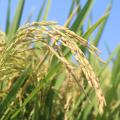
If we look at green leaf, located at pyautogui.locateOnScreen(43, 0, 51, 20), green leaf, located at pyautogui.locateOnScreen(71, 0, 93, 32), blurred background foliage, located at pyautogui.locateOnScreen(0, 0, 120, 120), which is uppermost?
green leaf, located at pyautogui.locateOnScreen(71, 0, 93, 32)

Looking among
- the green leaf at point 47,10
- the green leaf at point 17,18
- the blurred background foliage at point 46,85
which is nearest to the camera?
the blurred background foliage at point 46,85

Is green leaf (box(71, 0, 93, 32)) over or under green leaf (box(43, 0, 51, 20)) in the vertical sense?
over

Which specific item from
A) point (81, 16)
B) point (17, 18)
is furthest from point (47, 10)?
point (81, 16)

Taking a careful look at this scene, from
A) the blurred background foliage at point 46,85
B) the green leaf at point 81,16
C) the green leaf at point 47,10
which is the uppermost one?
the green leaf at point 81,16

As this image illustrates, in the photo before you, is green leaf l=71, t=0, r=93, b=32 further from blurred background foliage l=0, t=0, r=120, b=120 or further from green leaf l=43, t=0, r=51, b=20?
green leaf l=43, t=0, r=51, b=20

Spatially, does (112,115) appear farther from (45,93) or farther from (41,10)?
(41,10)

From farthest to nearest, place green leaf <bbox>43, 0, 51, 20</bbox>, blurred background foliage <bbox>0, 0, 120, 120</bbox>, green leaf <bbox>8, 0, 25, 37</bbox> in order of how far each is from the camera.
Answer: green leaf <bbox>43, 0, 51, 20</bbox>, green leaf <bbox>8, 0, 25, 37</bbox>, blurred background foliage <bbox>0, 0, 120, 120</bbox>

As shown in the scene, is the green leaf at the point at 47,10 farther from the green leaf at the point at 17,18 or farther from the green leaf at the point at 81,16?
the green leaf at the point at 81,16

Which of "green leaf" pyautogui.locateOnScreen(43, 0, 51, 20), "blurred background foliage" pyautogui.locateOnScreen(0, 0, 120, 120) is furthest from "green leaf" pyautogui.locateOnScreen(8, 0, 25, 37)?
"green leaf" pyautogui.locateOnScreen(43, 0, 51, 20)

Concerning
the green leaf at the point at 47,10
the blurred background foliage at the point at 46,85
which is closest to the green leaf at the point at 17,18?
the blurred background foliage at the point at 46,85

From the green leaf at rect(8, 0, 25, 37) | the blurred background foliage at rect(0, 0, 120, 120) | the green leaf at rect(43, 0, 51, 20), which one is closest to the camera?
the blurred background foliage at rect(0, 0, 120, 120)

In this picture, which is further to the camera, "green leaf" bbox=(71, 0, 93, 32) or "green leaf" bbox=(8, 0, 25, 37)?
"green leaf" bbox=(8, 0, 25, 37)

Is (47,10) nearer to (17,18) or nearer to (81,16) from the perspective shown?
(17,18)

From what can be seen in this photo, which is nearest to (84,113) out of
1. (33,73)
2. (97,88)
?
(33,73)
